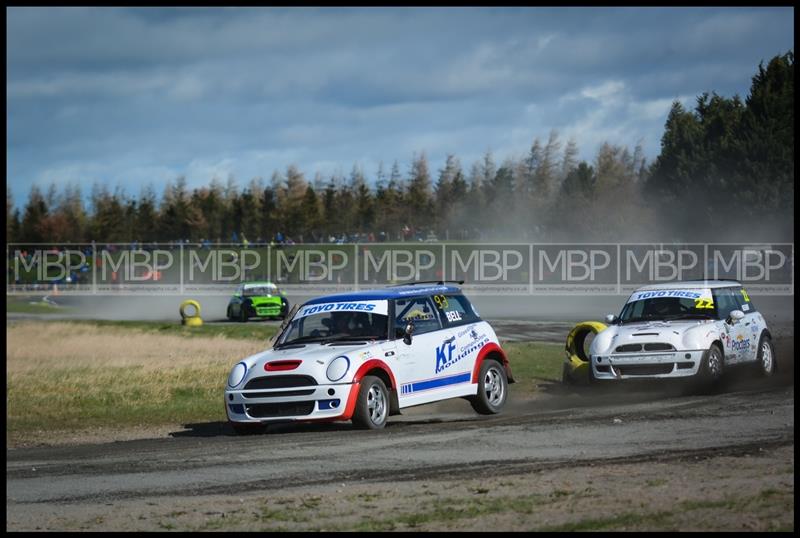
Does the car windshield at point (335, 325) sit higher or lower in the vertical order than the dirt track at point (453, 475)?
higher

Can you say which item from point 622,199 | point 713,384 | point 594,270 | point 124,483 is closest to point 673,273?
point 594,270

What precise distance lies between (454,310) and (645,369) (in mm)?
3270

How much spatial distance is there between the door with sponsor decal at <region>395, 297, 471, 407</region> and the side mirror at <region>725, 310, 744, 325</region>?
496cm

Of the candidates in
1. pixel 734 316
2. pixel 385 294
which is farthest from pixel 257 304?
pixel 385 294

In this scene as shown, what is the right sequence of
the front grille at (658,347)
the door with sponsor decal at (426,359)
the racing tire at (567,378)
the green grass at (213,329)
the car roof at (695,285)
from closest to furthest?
A: the door with sponsor decal at (426,359), the front grille at (658,347), the car roof at (695,285), the racing tire at (567,378), the green grass at (213,329)

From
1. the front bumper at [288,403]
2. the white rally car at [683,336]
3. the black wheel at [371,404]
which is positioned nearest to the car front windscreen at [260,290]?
the white rally car at [683,336]

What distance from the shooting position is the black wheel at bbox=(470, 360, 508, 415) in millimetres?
14641

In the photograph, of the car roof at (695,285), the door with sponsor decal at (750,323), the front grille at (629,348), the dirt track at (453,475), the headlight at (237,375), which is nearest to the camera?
the dirt track at (453,475)

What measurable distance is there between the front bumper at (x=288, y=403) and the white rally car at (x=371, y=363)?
12 millimetres

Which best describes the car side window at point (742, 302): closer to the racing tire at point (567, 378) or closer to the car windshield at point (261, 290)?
the racing tire at point (567, 378)

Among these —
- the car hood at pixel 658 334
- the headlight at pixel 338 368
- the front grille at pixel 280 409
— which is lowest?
the front grille at pixel 280 409

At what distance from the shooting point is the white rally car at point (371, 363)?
42.5ft

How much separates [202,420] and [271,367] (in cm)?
406

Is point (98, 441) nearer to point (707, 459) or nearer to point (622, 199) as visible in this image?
point (707, 459)
